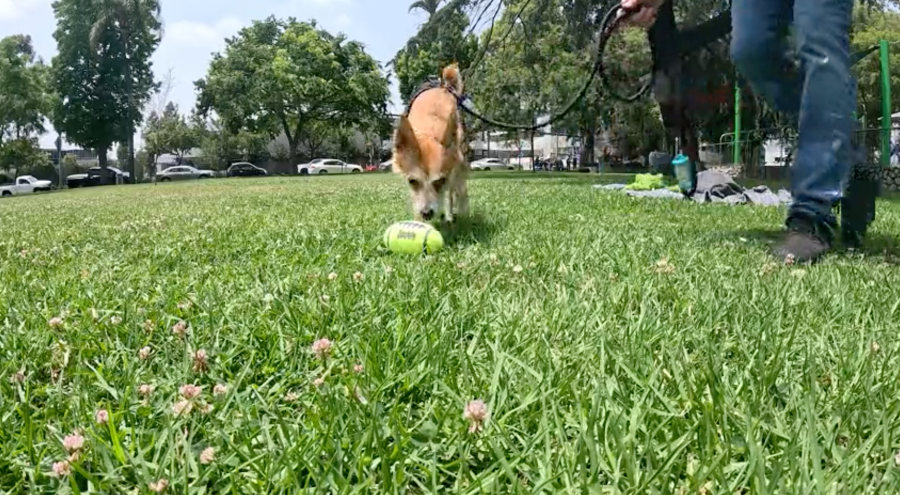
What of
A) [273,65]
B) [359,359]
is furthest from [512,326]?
→ [273,65]

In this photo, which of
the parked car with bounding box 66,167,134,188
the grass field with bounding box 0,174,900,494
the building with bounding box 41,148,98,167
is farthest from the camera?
the building with bounding box 41,148,98,167

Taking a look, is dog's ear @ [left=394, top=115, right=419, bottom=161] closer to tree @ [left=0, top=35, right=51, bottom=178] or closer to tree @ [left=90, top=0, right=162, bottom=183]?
tree @ [left=0, top=35, right=51, bottom=178]

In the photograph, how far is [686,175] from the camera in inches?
360

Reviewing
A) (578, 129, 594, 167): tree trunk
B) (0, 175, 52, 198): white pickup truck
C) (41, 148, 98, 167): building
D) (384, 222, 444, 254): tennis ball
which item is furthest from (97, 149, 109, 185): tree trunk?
(384, 222, 444, 254): tennis ball

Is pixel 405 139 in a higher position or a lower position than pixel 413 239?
higher

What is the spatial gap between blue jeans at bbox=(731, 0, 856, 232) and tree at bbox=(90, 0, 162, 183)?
1972 inches

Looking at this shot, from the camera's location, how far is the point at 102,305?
2.29 metres

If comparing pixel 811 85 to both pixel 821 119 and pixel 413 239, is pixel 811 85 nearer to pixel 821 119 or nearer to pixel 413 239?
pixel 821 119

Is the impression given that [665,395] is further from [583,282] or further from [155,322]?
[155,322]

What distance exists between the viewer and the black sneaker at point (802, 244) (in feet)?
9.87

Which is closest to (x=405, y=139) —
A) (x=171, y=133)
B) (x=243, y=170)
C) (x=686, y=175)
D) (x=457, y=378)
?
(x=457, y=378)

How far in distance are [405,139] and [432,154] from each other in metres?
0.27

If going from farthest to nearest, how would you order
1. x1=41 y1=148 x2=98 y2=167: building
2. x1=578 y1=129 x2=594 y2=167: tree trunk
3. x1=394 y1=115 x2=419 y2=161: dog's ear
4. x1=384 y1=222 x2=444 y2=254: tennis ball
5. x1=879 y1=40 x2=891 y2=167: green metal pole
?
1. x1=41 y1=148 x2=98 y2=167: building
2. x1=578 y1=129 x2=594 y2=167: tree trunk
3. x1=879 y1=40 x2=891 y2=167: green metal pole
4. x1=394 y1=115 x2=419 y2=161: dog's ear
5. x1=384 y1=222 x2=444 y2=254: tennis ball

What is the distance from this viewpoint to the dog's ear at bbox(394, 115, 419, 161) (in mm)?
5359
